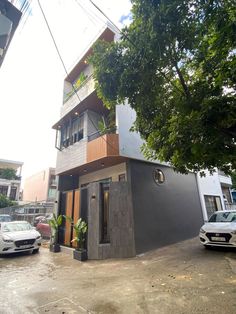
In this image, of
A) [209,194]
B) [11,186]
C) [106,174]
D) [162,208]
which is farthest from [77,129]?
[11,186]

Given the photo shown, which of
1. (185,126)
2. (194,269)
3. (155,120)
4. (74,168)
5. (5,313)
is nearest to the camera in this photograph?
(5,313)

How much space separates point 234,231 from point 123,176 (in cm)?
506

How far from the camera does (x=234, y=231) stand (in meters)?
7.34

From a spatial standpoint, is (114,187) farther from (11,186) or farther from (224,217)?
(11,186)

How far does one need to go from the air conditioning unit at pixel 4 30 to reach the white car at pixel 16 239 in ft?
27.6

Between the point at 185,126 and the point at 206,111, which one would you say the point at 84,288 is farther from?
the point at 206,111

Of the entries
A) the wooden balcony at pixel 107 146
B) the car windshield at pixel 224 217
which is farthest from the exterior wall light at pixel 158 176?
the car windshield at pixel 224 217

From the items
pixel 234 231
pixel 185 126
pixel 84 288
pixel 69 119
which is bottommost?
pixel 84 288

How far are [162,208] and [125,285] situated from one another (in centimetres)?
542

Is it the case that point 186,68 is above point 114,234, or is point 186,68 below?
above

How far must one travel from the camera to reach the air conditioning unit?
262 cm

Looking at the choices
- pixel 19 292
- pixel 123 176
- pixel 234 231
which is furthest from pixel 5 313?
pixel 234 231

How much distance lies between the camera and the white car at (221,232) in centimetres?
738

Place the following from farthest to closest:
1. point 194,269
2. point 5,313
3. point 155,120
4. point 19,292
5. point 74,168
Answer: point 74,168 < point 155,120 < point 194,269 < point 19,292 < point 5,313
